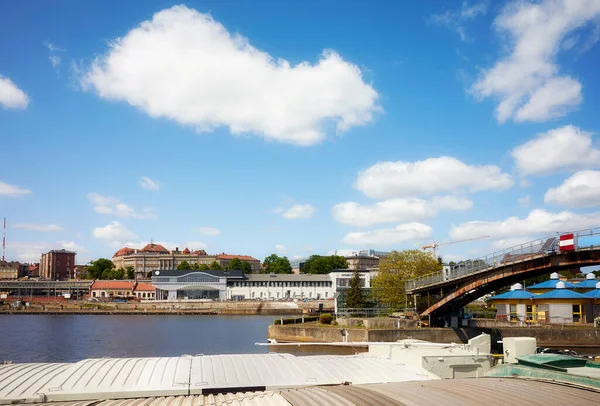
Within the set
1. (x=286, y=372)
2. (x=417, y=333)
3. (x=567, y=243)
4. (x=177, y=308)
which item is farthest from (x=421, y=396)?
(x=177, y=308)

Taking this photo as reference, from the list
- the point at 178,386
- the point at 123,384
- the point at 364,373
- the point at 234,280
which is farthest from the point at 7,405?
the point at 234,280

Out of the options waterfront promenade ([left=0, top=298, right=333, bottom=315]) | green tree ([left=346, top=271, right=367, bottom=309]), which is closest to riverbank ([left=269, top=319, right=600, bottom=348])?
green tree ([left=346, top=271, right=367, bottom=309])

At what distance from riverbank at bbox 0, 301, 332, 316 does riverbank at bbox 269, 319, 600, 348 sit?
245ft

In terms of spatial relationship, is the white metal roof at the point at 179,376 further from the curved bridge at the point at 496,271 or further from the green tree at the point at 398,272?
the green tree at the point at 398,272

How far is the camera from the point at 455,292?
52.8 meters

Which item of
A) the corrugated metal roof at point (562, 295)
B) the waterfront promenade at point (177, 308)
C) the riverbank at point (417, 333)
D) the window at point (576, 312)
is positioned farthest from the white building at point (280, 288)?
the riverbank at point (417, 333)

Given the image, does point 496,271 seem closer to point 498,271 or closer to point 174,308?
point 498,271

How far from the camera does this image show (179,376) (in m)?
20.6

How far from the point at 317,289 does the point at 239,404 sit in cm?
14815

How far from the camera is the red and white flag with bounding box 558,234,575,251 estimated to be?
40.8 metres

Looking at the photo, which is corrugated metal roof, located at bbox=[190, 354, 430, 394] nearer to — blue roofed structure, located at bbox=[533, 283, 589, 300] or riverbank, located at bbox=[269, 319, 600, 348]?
riverbank, located at bbox=[269, 319, 600, 348]

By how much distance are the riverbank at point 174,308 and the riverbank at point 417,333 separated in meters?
74.8

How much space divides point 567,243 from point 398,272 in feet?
110

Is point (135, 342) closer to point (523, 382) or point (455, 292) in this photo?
point (455, 292)
